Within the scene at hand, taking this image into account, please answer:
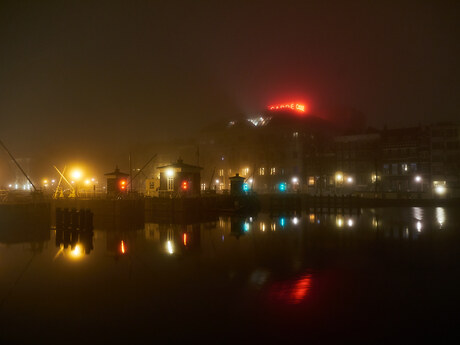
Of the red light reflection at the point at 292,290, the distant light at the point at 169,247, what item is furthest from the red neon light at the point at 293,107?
the red light reflection at the point at 292,290

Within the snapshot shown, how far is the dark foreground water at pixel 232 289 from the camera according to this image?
1260cm

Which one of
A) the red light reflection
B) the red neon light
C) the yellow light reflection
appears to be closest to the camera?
the red light reflection

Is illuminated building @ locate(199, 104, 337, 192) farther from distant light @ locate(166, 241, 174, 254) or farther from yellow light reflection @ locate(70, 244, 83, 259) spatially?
yellow light reflection @ locate(70, 244, 83, 259)

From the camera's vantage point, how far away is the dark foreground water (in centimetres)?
1260

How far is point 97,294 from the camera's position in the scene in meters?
17.0

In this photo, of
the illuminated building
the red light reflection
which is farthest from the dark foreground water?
the illuminated building

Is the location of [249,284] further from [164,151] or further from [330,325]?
[164,151]

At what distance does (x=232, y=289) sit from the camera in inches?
683

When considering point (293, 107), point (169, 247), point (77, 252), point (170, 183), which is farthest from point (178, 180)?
point (293, 107)

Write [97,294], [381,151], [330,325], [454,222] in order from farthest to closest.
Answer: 1. [381,151]
2. [454,222]
3. [97,294]
4. [330,325]

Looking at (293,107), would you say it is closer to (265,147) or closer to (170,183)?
(265,147)

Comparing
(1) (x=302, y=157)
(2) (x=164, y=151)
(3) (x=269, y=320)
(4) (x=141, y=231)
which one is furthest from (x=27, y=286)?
(2) (x=164, y=151)

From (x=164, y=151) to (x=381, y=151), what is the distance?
55337 mm

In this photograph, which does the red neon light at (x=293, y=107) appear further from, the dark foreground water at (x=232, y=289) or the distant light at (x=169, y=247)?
the distant light at (x=169, y=247)
